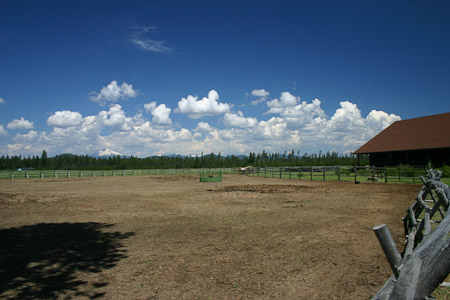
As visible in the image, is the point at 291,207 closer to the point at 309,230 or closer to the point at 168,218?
the point at 309,230

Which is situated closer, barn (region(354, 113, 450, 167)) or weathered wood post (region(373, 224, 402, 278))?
weathered wood post (region(373, 224, 402, 278))

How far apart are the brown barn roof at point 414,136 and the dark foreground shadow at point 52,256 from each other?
35.5 metres

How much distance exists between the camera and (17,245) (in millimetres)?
7789

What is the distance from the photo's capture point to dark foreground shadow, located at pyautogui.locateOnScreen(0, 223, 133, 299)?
5172 millimetres

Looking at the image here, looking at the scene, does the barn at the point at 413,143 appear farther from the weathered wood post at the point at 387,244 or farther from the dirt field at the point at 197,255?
the weathered wood post at the point at 387,244

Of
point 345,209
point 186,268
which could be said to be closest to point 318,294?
point 186,268

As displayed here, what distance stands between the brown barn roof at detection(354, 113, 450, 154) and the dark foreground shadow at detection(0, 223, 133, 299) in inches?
1399

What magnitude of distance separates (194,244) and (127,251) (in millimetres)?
1643

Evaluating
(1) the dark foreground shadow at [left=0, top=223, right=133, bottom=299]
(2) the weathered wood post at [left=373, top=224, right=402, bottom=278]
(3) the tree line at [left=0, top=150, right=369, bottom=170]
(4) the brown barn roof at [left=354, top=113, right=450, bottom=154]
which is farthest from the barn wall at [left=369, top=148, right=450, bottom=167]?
(3) the tree line at [left=0, top=150, right=369, bottom=170]

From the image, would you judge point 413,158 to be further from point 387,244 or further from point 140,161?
point 140,161

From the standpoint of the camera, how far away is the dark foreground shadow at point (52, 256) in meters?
5.17

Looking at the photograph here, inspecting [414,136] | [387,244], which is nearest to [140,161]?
[414,136]

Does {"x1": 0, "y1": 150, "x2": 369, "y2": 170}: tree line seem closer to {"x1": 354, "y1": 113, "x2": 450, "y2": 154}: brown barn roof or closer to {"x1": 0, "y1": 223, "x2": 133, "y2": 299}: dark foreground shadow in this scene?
{"x1": 354, "y1": 113, "x2": 450, "y2": 154}: brown barn roof

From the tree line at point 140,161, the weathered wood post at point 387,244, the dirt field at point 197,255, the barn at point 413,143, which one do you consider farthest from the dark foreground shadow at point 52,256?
the tree line at point 140,161
